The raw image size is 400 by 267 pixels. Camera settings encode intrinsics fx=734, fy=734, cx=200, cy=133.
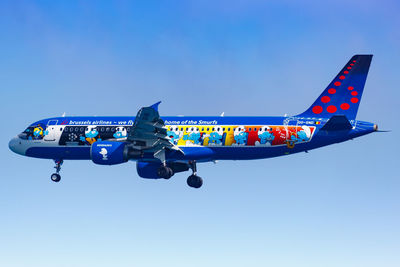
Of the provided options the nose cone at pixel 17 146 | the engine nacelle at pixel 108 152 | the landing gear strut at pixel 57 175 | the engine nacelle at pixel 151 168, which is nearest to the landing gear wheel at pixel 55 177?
the landing gear strut at pixel 57 175

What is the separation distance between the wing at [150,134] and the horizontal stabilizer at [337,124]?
1090cm

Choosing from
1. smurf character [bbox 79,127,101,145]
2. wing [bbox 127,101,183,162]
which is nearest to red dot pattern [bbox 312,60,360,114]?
wing [bbox 127,101,183,162]

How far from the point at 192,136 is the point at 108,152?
6613 mm

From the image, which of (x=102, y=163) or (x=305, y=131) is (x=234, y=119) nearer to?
(x=305, y=131)

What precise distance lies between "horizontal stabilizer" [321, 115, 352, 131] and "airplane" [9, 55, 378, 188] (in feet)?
0.21

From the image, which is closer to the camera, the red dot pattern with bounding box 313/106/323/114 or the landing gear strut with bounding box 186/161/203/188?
the red dot pattern with bounding box 313/106/323/114

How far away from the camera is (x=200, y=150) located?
178 ft

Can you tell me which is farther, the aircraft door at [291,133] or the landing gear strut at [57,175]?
the landing gear strut at [57,175]

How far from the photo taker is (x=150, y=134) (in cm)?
5234

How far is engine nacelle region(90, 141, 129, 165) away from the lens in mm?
52094

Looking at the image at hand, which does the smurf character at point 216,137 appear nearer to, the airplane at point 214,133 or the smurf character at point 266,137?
the airplane at point 214,133

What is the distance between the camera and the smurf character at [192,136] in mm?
→ 54625

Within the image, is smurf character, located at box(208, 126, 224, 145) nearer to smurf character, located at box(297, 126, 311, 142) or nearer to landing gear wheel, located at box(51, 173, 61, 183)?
smurf character, located at box(297, 126, 311, 142)

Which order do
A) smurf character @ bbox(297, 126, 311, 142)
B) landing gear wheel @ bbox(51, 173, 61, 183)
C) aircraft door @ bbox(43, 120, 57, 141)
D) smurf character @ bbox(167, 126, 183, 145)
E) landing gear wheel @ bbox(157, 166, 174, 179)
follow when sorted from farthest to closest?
landing gear wheel @ bbox(51, 173, 61, 183) < aircraft door @ bbox(43, 120, 57, 141) < smurf character @ bbox(167, 126, 183, 145) < landing gear wheel @ bbox(157, 166, 174, 179) < smurf character @ bbox(297, 126, 311, 142)
